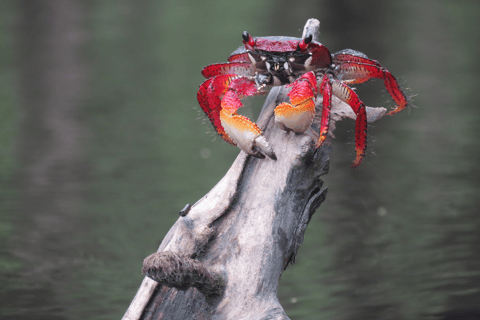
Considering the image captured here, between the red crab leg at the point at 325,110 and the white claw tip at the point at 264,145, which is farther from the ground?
the red crab leg at the point at 325,110

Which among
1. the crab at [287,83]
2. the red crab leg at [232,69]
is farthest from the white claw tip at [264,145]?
the red crab leg at [232,69]

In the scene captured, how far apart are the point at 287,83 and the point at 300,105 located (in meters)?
0.24

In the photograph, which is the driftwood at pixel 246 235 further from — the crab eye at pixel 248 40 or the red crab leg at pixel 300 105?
the crab eye at pixel 248 40

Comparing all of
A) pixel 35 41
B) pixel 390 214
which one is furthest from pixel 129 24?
pixel 390 214

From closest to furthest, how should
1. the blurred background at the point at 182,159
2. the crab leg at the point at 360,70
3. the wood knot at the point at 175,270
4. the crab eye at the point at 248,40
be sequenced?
the wood knot at the point at 175,270 → the crab eye at the point at 248,40 → the crab leg at the point at 360,70 → the blurred background at the point at 182,159

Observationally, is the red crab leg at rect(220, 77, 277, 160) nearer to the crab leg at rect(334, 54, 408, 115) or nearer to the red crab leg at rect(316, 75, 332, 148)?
the red crab leg at rect(316, 75, 332, 148)

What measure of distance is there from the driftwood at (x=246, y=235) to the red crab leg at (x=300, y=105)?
12 cm

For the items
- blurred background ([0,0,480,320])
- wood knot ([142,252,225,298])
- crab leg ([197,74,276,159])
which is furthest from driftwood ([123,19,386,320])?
blurred background ([0,0,480,320])

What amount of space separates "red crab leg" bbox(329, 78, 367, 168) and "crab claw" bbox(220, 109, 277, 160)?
0.33 metres

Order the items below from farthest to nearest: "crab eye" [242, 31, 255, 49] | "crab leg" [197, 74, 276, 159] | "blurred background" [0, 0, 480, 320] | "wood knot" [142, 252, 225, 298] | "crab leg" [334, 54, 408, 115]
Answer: "blurred background" [0, 0, 480, 320]
"crab leg" [334, 54, 408, 115]
"crab eye" [242, 31, 255, 49]
"crab leg" [197, 74, 276, 159]
"wood knot" [142, 252, 225, 298]

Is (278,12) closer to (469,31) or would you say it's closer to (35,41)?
(469,31)

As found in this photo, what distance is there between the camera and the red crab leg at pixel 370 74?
1.79m

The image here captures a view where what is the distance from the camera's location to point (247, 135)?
1556 mm

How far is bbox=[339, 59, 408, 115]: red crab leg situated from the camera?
1.79 metres
